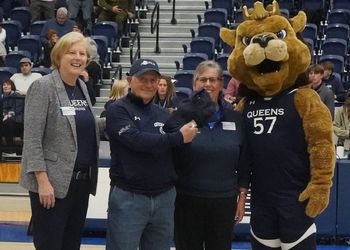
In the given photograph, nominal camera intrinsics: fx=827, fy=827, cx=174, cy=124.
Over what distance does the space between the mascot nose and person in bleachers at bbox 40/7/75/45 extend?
7.99 metres

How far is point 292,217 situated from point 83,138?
1248 mm

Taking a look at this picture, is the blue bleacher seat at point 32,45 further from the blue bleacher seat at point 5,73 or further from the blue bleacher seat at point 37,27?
the blue bleacher seat at point 5,73

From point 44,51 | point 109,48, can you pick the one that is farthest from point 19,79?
point 109,48

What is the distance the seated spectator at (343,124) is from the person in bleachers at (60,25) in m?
4.83

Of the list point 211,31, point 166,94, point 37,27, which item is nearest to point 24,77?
point 37,27

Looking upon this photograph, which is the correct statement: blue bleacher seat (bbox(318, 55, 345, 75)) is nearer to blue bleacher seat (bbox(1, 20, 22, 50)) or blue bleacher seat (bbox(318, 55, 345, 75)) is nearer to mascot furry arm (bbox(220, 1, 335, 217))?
blue bleacher seat (bbox(1, 20, 22, 50))

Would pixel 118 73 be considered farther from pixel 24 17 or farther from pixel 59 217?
pixel 59 217

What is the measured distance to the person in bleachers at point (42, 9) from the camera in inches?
550

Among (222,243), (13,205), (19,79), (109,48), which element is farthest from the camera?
(109,48)

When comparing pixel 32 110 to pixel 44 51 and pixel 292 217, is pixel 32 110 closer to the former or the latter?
pixel 292 217

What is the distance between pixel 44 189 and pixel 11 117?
5.63m

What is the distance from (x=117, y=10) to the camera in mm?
13477

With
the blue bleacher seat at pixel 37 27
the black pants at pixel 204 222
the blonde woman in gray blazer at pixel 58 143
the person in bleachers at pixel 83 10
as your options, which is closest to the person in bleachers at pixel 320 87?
the black pants at pixel 204 222

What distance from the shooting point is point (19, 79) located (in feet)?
36.0
